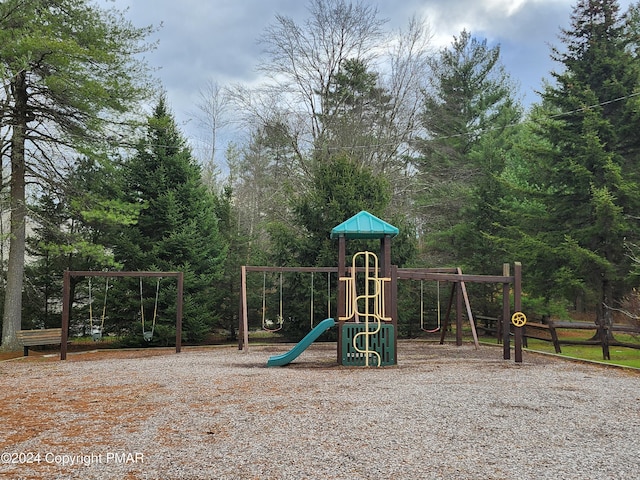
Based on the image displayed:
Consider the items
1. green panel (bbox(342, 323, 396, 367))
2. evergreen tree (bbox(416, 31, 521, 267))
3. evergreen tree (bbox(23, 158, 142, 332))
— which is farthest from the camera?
evergreen tree (bbox(416, 31, 521, 267))

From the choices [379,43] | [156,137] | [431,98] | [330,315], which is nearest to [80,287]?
[156,137]

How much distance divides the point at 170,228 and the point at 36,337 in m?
4.18

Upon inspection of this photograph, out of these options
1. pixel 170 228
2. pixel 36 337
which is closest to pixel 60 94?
pixel 170 228

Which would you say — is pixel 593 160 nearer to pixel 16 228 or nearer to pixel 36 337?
pixel 36 337

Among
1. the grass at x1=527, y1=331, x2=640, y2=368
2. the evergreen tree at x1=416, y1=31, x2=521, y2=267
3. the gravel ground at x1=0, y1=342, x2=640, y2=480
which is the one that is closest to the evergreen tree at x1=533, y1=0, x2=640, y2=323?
the grass at x1=527, y1=331, x2=640, y2=368

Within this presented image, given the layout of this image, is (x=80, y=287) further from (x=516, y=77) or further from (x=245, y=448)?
(x=516, y=77)

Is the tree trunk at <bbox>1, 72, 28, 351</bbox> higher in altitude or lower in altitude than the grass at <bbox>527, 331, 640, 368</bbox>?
higher

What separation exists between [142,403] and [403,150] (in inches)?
628

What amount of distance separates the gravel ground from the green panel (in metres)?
0.70

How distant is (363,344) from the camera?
8.04 meters

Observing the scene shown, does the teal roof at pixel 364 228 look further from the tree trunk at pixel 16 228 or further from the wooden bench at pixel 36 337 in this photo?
the tree trunk at pixel 16 228

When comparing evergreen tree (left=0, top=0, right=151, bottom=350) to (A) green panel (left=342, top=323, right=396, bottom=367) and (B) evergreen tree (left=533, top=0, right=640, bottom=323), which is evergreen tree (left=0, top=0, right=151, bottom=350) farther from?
(B) evergreen tree (left=533, top=0, right=640, bottom=323)

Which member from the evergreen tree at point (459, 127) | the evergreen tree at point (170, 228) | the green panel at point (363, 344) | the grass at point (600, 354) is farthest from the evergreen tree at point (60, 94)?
the grass at point (600, 354)

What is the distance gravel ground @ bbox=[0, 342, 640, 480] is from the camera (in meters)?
3.13
